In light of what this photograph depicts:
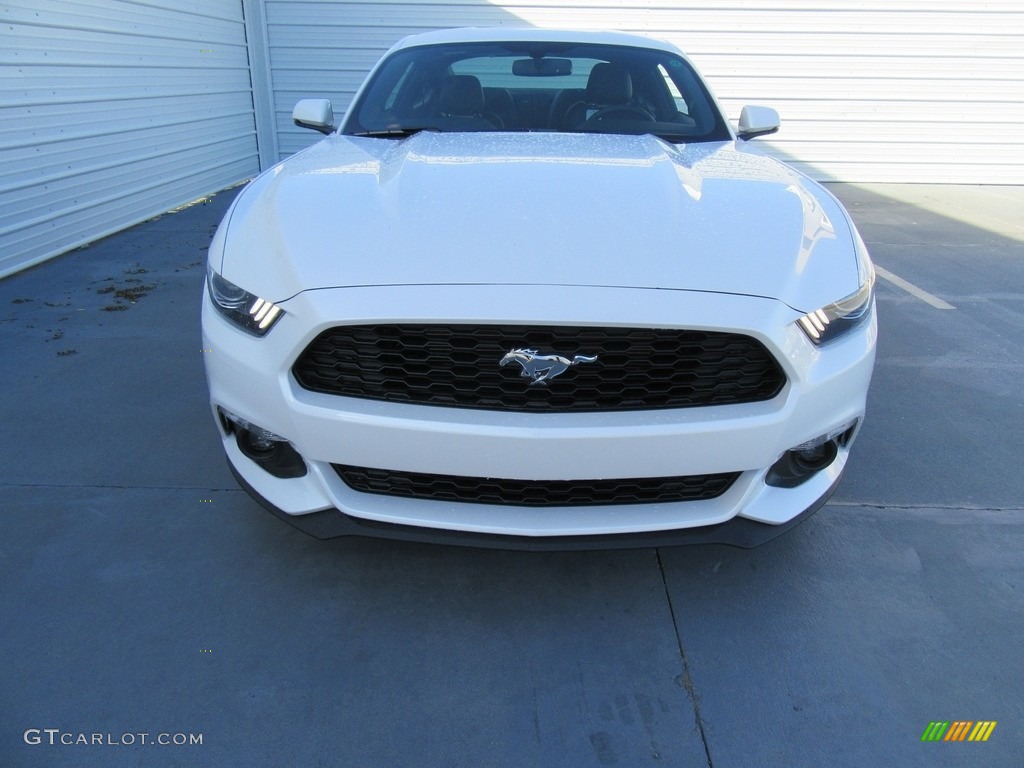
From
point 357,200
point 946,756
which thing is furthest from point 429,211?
point 946,756

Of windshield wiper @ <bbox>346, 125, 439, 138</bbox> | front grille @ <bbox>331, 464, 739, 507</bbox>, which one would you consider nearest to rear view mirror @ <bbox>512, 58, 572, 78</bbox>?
windshield wiper @ <bbox>346, 125, 439, 138</bbox>

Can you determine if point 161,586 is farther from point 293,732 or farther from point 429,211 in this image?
point 429,211

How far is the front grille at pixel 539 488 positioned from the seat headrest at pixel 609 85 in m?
1.99

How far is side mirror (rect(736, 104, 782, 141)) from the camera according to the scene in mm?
3283

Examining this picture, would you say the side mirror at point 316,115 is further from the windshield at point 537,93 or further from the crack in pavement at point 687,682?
the crack in pavement at point 687,682

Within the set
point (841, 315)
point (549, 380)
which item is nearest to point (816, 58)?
point (841, 315)

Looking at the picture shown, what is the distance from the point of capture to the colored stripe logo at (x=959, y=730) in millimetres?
1695

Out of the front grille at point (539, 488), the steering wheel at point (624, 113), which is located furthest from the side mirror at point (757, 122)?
the front grille at point (539, 488)

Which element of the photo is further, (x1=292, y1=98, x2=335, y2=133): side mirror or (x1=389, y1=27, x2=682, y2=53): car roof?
(x1=389, y1=27, x2=682, y2=53): car roof

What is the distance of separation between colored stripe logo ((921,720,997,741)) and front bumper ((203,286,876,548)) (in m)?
0.57

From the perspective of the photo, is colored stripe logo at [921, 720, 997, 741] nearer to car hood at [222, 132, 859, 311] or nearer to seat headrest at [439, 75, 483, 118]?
car hood at [222, 132, 859, 311]

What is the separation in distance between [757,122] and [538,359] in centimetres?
218

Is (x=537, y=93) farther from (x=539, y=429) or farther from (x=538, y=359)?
(x=539, y=429)

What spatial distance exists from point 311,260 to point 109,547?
46.2 inches
